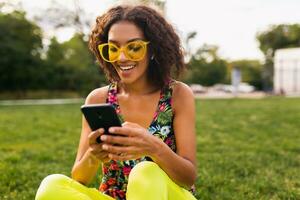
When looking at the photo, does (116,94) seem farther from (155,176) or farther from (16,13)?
(16,13)

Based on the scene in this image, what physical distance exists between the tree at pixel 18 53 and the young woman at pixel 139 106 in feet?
96.0

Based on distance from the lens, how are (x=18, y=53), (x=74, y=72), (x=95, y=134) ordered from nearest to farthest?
(x=95, y=134), (x=18, y=53), (x=74, y=72)

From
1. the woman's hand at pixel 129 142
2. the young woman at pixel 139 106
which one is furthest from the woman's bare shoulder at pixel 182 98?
the woman's hand at pixel 129 142

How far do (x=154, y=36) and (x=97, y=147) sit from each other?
75 centimetres

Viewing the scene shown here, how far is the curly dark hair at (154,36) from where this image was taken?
250 centimetres

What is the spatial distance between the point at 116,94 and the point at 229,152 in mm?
3537

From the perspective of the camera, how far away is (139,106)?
8.64 ft

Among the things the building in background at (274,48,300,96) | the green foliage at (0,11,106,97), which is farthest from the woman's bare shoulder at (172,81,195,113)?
the building in background at (274,48,300,96)

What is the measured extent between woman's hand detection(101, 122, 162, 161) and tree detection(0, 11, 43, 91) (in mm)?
29878

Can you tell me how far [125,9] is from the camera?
2.52m

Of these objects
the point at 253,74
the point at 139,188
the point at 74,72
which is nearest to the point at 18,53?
the point at 74,72

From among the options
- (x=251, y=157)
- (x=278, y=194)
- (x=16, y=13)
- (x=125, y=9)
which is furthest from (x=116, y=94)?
(x=16, y=13)

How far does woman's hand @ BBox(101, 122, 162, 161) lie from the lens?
193 centimetres

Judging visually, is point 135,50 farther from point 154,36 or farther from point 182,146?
point 182,146
